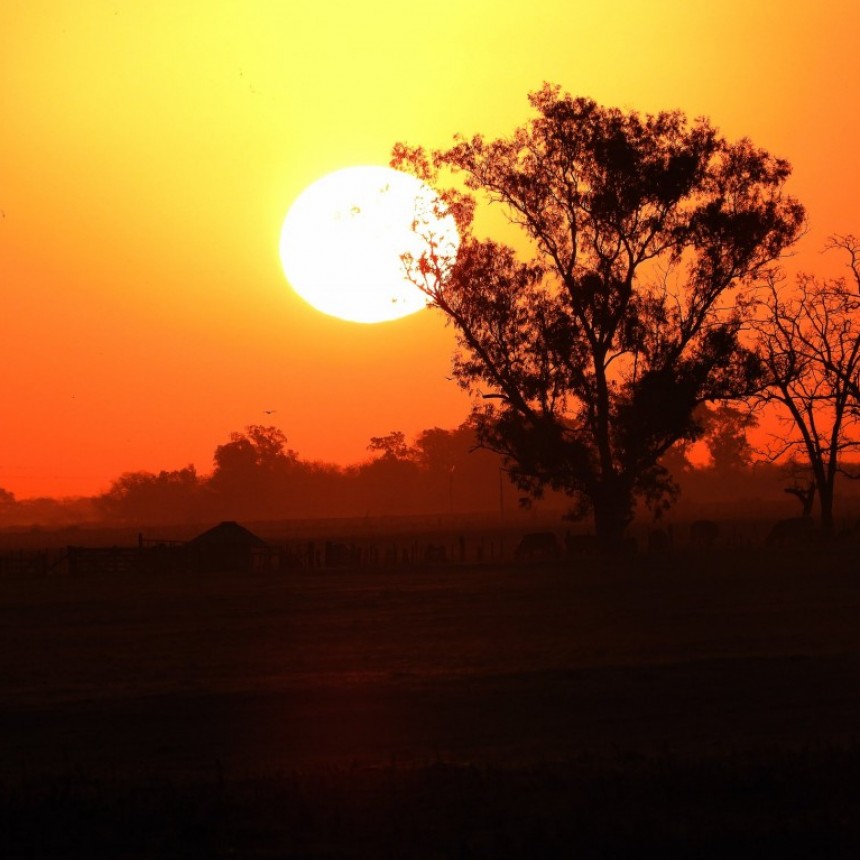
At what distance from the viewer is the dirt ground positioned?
1678 cm

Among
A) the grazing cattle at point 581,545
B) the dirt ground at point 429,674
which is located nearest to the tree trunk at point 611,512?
the grazing cattle at point 581,545

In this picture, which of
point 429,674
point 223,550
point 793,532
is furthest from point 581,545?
point 429,674

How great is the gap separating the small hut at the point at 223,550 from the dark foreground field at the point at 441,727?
1964cm

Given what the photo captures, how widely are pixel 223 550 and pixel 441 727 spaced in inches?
1655

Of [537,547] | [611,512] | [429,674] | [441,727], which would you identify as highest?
[611,512]

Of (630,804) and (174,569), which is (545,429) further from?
(630,804)

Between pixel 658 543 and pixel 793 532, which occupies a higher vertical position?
pixel 793 532

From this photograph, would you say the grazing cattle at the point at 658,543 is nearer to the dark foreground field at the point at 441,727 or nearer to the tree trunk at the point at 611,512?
the tree trunk at the point at 611,512

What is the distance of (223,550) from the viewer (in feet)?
193

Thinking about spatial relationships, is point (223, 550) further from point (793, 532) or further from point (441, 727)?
point (441, 727)

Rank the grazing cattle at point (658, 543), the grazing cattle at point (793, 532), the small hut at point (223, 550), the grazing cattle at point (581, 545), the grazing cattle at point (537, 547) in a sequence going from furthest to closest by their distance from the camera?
the grazing cattle at point (537, 547)
the grazing cattle at point (793, 532)
the small hut at point (223, 550)
the grazing cattle at point (658, 543)
the grazing cattle at point (581, 545)

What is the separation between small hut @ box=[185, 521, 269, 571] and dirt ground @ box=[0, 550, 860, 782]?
15664mm

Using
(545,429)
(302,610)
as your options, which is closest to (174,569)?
(545,429)

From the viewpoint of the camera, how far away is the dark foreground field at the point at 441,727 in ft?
38.2
